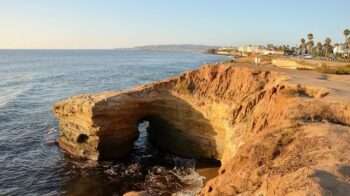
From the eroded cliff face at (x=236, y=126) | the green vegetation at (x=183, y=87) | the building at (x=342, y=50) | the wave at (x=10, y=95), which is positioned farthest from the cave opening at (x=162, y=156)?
the building at (x=342, y=50)

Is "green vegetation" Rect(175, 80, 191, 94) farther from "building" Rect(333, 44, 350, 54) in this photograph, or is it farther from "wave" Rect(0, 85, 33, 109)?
"building" Rect(333, 44, 350, 54)

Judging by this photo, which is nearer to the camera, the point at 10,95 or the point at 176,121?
the point at 176,121

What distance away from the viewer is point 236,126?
2059 cm

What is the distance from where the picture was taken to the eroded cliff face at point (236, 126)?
9.95 m

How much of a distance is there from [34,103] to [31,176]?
73.9 feet

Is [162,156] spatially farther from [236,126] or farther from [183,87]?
[236,126]

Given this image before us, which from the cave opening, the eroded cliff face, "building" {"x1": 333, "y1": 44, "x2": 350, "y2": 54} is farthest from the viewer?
"building" {"x1": 333, "y1": 44, "x2": 350, "y2": 54}

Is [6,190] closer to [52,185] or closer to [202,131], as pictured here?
[52,185]

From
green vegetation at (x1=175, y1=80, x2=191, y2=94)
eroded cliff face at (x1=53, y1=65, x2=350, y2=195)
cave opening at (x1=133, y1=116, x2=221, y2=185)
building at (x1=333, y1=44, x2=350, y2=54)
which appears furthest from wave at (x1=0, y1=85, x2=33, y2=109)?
→ building at (x1=333, y1=44, x2=350, y2=54)

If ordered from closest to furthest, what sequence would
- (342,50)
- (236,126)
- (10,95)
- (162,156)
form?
(236,126)
(162,156)
(10,95)
(342,50)

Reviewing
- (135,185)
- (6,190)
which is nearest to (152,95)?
(135,185)

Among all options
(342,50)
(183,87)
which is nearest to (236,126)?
(183,87)

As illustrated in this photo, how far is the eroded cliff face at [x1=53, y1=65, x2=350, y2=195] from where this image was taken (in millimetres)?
9945

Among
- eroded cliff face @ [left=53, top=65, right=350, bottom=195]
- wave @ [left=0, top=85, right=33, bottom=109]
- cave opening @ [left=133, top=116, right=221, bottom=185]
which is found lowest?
cave opening @ [left=133, top=116, right=221, bottom=185]
